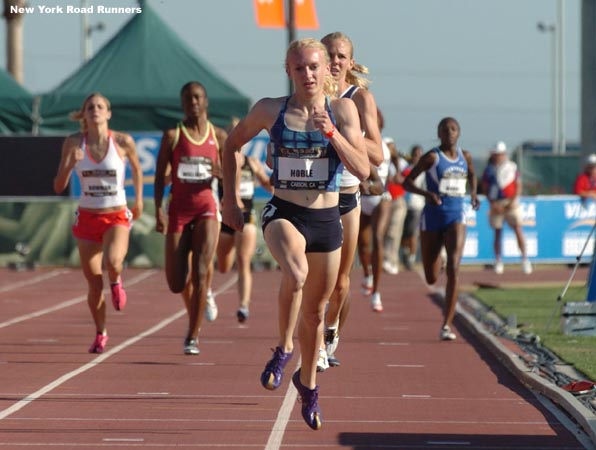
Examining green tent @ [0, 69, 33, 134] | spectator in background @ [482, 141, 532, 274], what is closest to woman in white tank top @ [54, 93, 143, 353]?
spectator in background @ [482, 141, 532, 274]

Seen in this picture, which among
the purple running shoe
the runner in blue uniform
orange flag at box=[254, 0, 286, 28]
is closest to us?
the purple running shoe

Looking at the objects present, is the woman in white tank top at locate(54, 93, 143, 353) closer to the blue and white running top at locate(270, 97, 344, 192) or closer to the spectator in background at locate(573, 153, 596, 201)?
the blue and white running top at locate(270, 97, 344, 192)

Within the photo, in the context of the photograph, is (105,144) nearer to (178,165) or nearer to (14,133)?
(178,165)

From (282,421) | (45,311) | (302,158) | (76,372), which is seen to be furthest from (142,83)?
(302,158)

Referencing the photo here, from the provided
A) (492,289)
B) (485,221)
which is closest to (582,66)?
(492,289)

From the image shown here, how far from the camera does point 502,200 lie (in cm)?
2914

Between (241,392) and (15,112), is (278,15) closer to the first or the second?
(15,112)

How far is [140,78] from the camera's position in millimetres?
31859

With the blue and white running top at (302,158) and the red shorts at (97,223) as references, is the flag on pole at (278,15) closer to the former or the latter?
the red shorts at (97,223)

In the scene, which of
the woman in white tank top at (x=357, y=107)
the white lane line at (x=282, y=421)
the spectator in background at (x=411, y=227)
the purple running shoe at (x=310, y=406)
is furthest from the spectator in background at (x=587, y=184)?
the purple running shoe at (x=310, y=406)

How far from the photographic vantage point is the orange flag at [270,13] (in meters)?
29.0

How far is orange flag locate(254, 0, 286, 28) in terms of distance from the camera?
29.0 m

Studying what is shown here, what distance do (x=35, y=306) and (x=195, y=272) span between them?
24.5 ft

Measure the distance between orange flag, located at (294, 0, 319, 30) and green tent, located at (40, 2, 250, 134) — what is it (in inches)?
70.3
